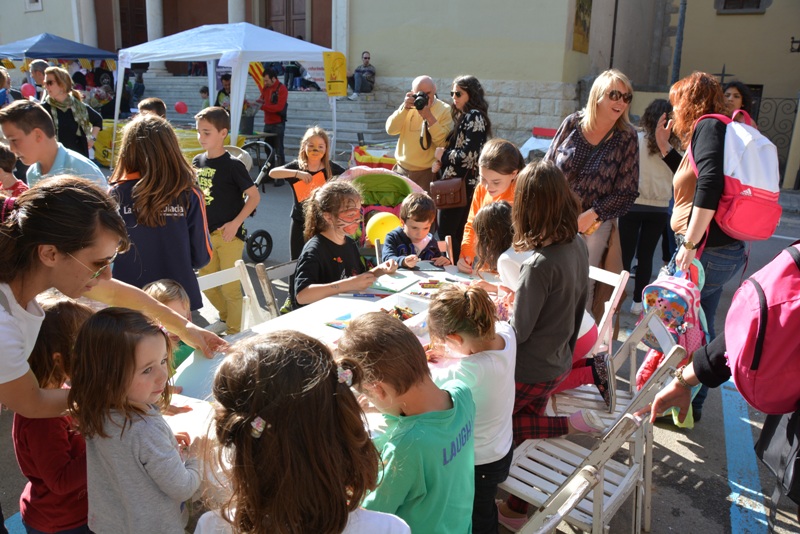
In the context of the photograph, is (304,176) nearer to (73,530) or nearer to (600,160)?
(600,160)

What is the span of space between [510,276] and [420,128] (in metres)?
3.01

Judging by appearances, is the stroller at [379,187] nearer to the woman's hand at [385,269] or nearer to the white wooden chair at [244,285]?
the woman's hand at [385,269]

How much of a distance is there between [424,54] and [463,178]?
34.9 ft

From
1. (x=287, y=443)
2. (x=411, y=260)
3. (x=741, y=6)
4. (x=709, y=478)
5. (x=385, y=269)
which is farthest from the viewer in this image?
(x=741, y=6)

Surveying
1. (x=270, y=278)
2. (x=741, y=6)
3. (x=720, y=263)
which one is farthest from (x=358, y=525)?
(x=741, y=6)

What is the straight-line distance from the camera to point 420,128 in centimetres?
585

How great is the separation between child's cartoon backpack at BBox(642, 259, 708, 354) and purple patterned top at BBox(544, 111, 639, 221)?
3.46ft

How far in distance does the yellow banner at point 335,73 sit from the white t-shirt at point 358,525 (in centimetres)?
1050

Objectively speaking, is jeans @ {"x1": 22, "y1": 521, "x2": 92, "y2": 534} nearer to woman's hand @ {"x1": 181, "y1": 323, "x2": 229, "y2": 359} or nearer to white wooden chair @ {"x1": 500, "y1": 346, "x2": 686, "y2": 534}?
woman's hand @ {"x1": 181, "y1": 323, "x2": 229, "y2": 359}

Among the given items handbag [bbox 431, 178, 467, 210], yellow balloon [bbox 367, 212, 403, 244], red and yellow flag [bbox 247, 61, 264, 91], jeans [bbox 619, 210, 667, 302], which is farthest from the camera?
red and yellow flag [bbox 247, 61, 264, 91]

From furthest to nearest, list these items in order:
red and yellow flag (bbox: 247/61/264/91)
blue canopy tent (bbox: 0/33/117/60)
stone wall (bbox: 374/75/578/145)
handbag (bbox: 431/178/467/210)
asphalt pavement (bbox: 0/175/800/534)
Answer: blue canopy tent (bbox: 0/33/117/60) < stone wall (bbox: 374/75/578/145) < red and yellow flag (bbox: 247/61/264/91) < handbag (bbox: 431/178/467/210) < asphalt pavement (bbox: 0/175/800/534)

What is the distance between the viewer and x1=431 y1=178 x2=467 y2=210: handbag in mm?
5105

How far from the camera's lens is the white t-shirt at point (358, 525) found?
131cm

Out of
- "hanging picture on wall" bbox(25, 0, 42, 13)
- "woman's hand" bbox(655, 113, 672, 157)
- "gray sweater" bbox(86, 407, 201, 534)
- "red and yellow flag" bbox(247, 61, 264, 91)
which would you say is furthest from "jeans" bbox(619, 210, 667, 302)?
"hanging picture on wall" bbox(25, 0, 42, 13)
